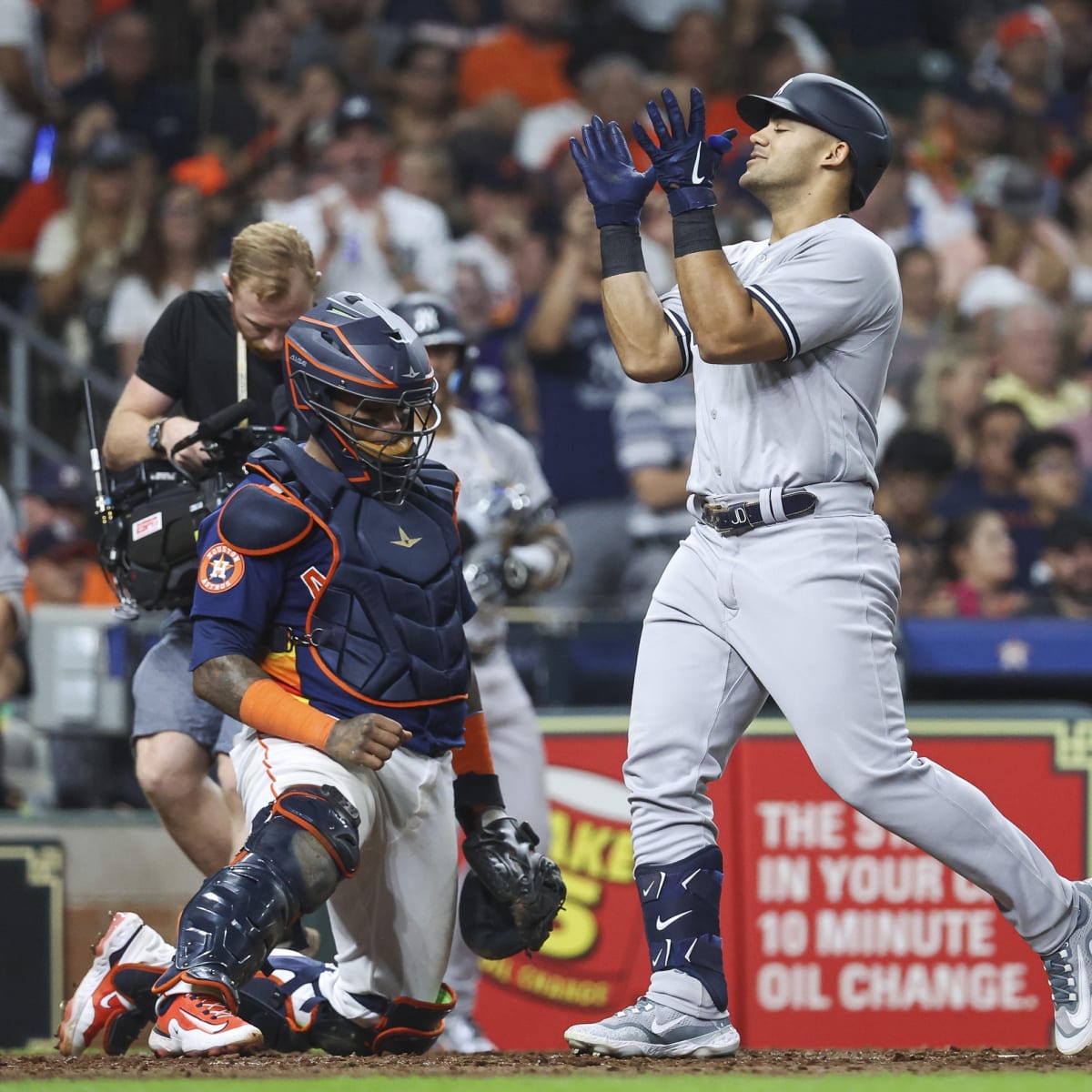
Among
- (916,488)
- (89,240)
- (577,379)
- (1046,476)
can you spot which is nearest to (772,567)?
(916,488)

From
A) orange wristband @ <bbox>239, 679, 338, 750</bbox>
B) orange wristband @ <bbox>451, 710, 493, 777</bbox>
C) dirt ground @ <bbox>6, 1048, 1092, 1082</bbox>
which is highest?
orange wristband @ <bbox>239, 679, 338, 750</bbox>

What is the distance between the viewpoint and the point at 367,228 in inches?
378

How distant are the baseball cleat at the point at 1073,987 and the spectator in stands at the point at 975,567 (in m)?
3.86

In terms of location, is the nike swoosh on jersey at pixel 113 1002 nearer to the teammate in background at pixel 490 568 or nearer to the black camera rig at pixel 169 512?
the black camera rig at pixel 169 512

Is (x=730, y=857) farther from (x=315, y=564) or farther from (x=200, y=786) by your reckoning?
(x=315, y=564)

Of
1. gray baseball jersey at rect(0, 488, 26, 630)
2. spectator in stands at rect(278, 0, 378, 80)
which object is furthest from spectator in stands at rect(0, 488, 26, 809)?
spectator in stands at rect(278, 0, 378, 80)

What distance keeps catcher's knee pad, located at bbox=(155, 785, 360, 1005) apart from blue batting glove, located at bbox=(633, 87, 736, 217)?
149cm

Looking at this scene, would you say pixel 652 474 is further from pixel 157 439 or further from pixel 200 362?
pixel 157 439

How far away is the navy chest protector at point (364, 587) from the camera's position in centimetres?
428

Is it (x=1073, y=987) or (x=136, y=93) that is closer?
(x=1073, y=987)

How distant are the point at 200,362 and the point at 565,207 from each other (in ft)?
17.8

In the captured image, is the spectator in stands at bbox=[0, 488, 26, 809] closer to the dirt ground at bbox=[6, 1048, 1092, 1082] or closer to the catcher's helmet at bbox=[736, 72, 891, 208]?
the dirt ground at bbox=[6, 1048, 1092, 1082]

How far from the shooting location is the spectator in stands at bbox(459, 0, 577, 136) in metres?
11.1

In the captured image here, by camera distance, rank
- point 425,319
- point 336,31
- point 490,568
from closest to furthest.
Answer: point 490,568, point 425,319, point 336,31
